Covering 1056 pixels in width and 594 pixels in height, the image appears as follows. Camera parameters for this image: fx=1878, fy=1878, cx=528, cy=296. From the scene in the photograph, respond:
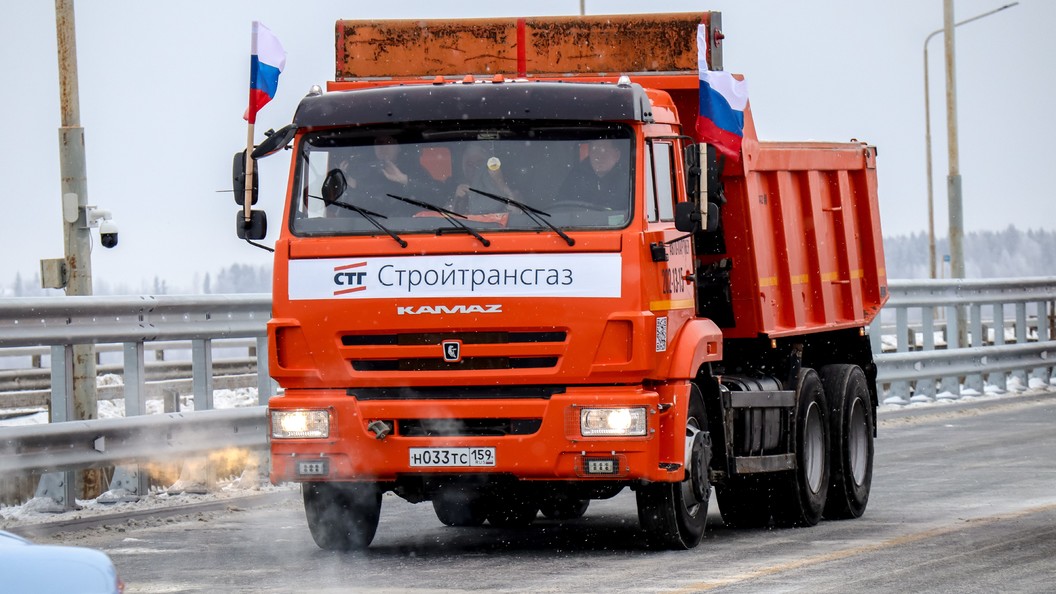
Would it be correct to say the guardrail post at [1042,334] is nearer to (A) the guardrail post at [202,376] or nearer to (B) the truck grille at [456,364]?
(A) the guardrail post at [202,376]

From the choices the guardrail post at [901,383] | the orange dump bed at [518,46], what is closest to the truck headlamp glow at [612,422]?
the orange dump bed at [518,46]

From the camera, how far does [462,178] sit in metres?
9.73

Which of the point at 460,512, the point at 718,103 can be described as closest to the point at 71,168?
the point at 460,512

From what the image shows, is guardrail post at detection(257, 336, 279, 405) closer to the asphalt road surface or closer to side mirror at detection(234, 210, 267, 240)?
the asphalt road surface

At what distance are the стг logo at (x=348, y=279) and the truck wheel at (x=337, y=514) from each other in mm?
1212

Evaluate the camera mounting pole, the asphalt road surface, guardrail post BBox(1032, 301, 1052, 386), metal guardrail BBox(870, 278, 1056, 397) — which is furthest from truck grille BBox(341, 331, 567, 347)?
guardrail post BBox(1032, 301, 1052, 386)

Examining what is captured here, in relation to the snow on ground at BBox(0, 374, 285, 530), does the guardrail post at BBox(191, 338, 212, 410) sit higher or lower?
higher

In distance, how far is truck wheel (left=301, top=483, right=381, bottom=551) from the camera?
10.2m

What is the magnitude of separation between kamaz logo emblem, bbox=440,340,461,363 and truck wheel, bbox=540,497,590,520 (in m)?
2.24

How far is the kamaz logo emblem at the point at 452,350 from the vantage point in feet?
31.2

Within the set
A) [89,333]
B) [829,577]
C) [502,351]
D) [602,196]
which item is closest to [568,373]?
[502,351]

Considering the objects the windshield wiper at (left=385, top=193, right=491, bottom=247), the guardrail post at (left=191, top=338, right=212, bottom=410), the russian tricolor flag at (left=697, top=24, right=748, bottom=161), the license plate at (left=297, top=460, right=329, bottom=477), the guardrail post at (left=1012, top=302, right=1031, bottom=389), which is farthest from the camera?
the guardrail post at (left=1012, top=302, right=1031, bottom=389)

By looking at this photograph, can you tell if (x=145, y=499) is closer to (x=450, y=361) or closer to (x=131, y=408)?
(x=131, y=408)

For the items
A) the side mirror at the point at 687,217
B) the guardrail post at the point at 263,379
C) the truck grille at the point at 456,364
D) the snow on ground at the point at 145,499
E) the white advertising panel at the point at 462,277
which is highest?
the side mirror at the point at 687,217
